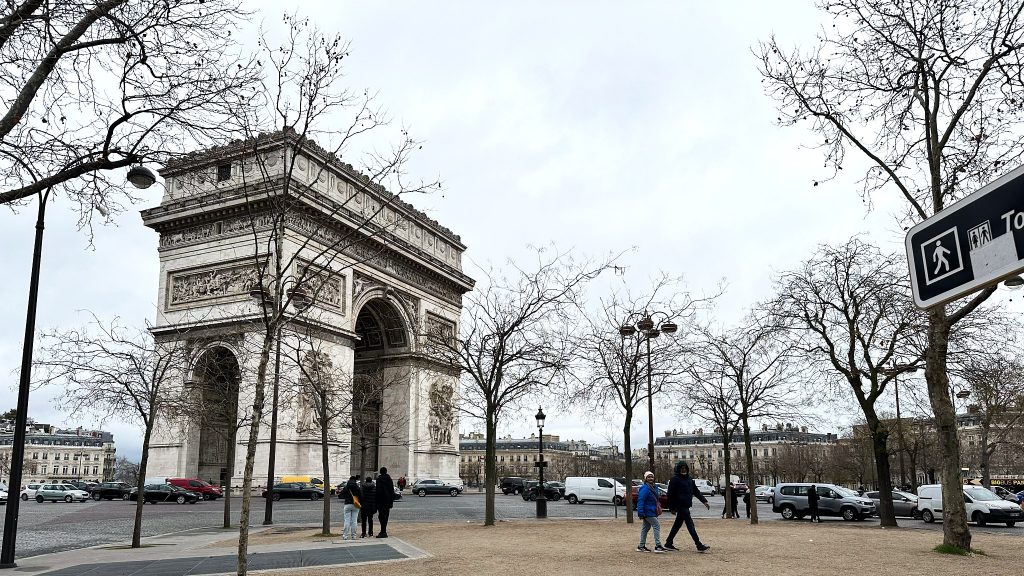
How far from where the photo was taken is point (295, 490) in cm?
3991

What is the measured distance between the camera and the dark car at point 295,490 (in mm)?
39531

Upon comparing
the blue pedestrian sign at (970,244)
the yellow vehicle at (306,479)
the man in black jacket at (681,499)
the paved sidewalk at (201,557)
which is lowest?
the paved sidewalk at (201,557)

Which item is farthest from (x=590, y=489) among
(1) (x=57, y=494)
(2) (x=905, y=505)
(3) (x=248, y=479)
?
(3) (x=248, y=479)

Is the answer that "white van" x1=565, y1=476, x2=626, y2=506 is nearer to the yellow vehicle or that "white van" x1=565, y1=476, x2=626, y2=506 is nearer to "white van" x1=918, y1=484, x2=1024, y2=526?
the yellow vehicle

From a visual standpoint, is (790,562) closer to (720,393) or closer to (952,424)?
(952,424)

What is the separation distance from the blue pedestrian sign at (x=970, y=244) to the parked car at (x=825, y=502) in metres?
30.4

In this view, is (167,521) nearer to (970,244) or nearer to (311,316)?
(311,316)

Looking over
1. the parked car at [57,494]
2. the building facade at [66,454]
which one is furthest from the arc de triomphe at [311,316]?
the building facade at [66,454]

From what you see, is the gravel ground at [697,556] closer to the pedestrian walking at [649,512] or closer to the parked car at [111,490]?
the pedestrian walking at [649,512]

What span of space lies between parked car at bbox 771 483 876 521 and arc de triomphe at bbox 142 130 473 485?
1488 cm

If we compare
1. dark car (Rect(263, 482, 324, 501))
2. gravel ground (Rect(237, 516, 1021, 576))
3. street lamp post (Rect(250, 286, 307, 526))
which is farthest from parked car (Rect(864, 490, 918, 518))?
dark car (Rect(263, 482, 324, 501))

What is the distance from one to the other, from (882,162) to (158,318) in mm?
38274

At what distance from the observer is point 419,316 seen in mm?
52344

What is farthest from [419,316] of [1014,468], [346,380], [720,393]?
[1014,468]
